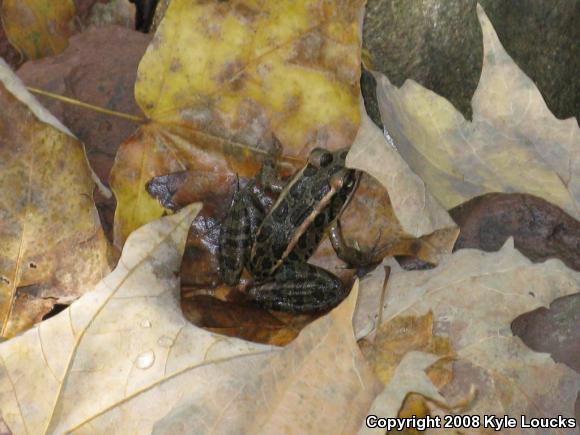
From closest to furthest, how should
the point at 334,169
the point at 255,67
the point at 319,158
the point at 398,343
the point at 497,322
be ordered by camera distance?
the point at 497,322, the point at 398,343, the point at 255,67, the point at 319,158, the point at 334,169

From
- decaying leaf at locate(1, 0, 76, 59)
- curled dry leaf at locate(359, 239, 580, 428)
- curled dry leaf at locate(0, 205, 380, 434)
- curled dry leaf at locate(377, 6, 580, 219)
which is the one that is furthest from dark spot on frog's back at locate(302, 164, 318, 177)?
decaying leaf at locate(1, 0, 76, 59)

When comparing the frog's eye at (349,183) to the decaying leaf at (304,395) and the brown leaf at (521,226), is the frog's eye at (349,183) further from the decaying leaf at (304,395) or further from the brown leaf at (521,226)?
the decaying leaf at (304,395)

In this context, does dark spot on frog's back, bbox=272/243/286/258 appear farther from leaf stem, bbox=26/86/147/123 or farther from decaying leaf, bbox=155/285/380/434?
decaying leaf, bbox=155/285/380/434

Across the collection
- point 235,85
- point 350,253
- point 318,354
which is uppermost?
point 235,85

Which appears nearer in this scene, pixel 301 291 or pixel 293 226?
pixel 301 291

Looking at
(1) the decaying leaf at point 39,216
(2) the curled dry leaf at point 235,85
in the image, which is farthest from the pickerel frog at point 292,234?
(1) the decaying leaf at point 39,216

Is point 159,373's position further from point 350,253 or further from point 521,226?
point 521,226

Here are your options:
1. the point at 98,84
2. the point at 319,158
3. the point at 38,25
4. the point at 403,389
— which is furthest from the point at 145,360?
the point at 38,25
